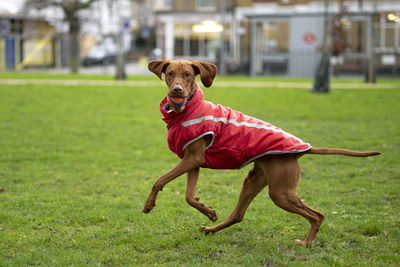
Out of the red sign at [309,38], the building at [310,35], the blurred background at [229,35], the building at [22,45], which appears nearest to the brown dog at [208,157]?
the blurred background at [229,35]

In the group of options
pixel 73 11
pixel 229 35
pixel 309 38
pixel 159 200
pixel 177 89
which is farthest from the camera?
pixel 229 35

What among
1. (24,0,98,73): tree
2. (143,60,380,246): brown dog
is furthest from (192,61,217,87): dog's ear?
(24,0,98,73): tree

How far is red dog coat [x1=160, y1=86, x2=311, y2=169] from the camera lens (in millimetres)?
4621

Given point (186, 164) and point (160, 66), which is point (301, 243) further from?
point (160, 66)

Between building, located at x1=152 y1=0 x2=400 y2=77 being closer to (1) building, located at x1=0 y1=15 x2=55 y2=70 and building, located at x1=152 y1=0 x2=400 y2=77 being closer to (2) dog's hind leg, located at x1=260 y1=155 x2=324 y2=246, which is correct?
(1) building, located at x1=0 y1=15 x2=55 y2=70

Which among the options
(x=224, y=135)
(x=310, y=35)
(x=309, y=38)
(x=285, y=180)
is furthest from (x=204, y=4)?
(x=285, y=180)

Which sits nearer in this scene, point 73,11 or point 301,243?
point 301,243

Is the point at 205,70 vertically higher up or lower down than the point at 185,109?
higher up

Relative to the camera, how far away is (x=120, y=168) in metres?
8.41

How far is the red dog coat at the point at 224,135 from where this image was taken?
4.62m

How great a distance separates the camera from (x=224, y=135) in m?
4.73

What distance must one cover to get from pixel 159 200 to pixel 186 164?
204 cm

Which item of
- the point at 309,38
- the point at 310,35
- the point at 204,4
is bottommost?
the point at 309,38

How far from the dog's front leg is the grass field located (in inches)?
23.7
